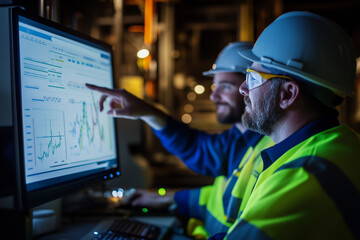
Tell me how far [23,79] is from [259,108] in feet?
2.57

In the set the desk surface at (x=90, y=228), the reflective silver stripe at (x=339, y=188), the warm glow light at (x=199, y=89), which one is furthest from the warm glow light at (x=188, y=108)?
the reflective silver stripe at (x=339, y=188)

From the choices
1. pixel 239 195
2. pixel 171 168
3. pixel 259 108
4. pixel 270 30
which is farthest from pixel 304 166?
pixel 171 168

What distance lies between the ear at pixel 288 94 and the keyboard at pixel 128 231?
750 mm

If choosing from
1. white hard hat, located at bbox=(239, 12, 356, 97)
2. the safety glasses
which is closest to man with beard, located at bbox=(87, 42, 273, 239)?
the safety glasses

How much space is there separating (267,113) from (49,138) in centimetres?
75

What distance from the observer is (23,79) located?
100cm

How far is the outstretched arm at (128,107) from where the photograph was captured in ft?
4.79

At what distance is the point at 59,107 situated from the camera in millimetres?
1163

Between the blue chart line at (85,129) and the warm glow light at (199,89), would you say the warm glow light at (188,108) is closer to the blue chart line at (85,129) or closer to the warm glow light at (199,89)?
the warm glow light at (199,89)

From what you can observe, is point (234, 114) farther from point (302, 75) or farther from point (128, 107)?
point (302, 75)

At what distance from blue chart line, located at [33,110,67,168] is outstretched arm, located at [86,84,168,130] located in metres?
0.26

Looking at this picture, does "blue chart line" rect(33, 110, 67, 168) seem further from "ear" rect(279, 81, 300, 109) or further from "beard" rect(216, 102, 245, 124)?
"beard" rect(216, 102, 245, 124)

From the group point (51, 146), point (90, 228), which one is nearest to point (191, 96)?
point (90, 228)

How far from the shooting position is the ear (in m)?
1.09
